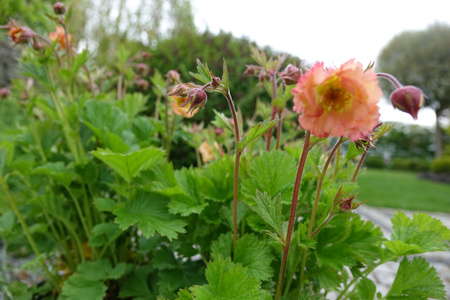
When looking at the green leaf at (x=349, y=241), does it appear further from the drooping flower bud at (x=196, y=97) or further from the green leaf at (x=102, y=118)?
the green leaf at (x=102, y=118)

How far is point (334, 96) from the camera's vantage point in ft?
1.33

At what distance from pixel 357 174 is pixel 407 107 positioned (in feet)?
1.09

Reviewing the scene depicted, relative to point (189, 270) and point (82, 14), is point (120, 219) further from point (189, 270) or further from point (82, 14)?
point (82, 14)

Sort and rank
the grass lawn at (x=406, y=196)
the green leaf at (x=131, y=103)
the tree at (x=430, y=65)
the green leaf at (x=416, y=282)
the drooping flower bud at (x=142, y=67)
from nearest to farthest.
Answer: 1. the green leaf at (x=416, y=282)
2. the green leaf at (x=131, y=103)
3. the drooping flower bud at (x=142, y=67)
4. the grass lawn at (x=406, y=196)
5. the tree at (x=430, y=65)

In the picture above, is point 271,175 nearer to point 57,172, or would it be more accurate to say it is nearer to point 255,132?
point 255,132

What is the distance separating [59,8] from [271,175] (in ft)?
2.35

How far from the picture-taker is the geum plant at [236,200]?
0.48m

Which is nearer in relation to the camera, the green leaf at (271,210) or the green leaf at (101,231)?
the green leaf at (271,210)

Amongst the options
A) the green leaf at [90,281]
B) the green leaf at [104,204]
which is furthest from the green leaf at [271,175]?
the green leaf at [90,281]

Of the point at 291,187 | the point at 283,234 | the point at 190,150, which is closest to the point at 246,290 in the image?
the point at 283,234

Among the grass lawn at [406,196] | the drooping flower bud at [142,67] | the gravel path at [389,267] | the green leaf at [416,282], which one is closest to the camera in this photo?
the green leaf at [416,282]

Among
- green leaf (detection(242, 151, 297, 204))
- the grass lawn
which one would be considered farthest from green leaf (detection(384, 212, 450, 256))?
the grass lawn

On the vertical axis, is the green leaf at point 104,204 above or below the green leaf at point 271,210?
below

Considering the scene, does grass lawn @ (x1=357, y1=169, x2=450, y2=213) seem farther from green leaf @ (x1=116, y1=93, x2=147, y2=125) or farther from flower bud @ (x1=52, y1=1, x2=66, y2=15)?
flower bud @ (x1=52, y1=1, x2=66, y2=15)
